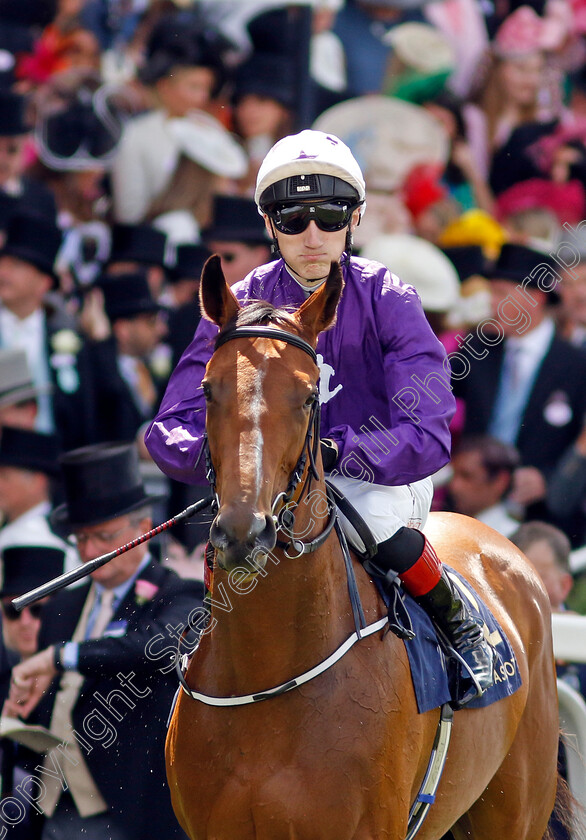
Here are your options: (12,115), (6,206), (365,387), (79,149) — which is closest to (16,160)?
(12,115)

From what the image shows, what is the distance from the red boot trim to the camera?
4105 mm

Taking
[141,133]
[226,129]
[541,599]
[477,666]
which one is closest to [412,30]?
[226,129]

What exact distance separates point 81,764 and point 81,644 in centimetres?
53

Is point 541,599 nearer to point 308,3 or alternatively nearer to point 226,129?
point 308,3

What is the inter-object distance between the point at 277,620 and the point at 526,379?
5.29 m

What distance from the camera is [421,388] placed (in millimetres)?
4008

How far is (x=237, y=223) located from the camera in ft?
29.8

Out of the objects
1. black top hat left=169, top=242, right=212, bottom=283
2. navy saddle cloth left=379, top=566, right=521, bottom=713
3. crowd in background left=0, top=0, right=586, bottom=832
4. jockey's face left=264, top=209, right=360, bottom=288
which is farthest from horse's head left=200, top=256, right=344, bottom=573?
black top hat left=169, top=242, right=212, bottom=283

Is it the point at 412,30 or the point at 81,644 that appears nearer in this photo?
the point at 81,644

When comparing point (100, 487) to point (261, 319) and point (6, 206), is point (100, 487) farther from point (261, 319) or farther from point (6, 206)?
point (6, 206)

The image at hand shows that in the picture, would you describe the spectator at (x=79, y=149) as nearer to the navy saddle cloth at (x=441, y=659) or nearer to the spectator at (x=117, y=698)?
the spectator at (x=117, y=698)

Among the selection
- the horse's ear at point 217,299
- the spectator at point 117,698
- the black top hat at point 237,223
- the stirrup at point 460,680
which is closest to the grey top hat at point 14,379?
the black top hat at point 237,223

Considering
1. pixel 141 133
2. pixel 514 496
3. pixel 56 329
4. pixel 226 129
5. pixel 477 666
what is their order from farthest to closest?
pixel 226 129, pixel 141 133, pixel 56 329, pixel 514 496, pixel 477 666

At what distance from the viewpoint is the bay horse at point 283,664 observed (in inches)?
131
